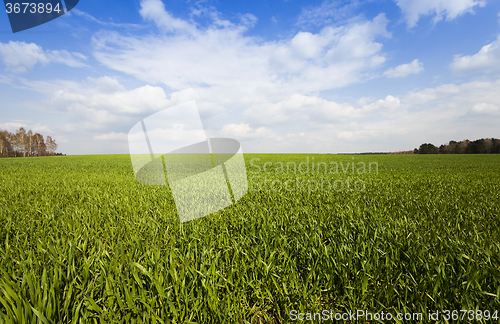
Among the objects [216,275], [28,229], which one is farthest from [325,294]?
[28,229]

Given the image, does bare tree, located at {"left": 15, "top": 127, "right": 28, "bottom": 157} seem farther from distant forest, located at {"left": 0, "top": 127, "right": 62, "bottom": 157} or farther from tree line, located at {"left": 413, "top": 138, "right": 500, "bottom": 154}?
tree line, located at {"left": 413, "top": 138, "right": 500, "bottom": 154}

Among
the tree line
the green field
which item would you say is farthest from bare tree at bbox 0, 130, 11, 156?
the tree line

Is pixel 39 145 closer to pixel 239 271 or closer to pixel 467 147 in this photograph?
pixel 239 271

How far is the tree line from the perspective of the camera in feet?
242

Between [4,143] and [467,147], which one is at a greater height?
[4,143]

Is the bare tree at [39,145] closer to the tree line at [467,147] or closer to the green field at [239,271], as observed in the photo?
the green field at [239,271]

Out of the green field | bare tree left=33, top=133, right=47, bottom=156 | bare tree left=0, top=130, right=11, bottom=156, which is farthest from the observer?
bare tree left=33, top=133, right=47, bottom=156

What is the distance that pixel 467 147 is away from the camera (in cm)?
7919

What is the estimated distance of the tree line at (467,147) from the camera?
73.8 metres

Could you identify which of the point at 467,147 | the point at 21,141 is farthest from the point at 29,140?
the point at 467,147

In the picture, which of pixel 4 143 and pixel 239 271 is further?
pixel 4 143

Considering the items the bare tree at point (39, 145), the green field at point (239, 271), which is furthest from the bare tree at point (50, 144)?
the green field at point (239, 271)

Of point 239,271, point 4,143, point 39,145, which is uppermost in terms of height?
point 4,143

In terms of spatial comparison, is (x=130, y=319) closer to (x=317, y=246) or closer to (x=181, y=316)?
(x=181, y=316)
